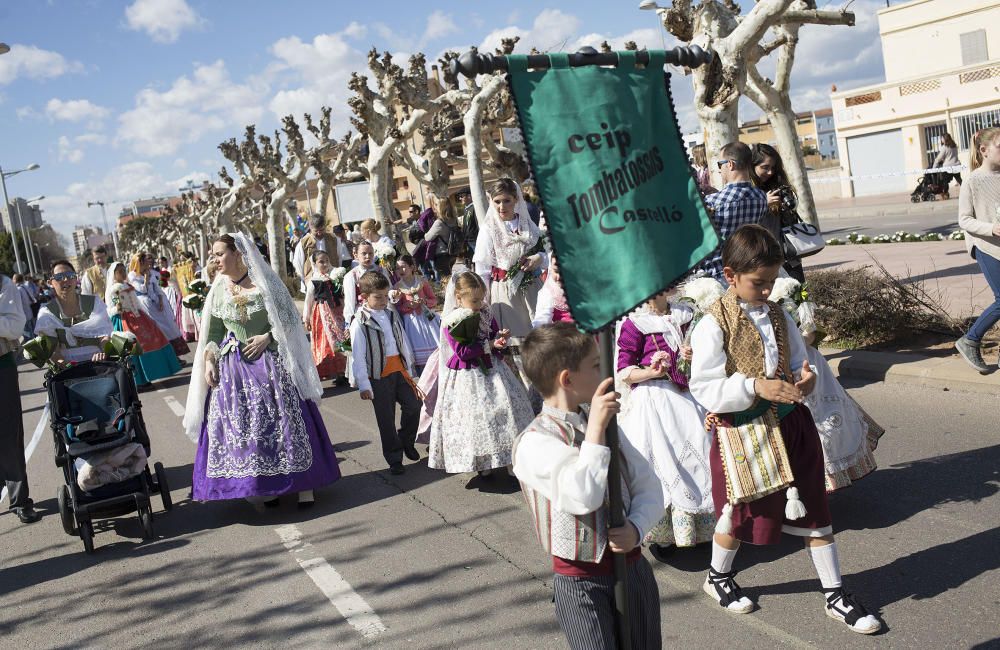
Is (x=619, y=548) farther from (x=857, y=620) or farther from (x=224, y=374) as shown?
(x=224, y=374)

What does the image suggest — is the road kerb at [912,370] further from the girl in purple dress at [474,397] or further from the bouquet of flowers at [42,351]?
the bouquet of flowers at [42,351]

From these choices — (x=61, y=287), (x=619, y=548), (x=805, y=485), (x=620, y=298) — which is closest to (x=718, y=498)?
(x=805, y=485)

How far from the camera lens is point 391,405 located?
7277 millimetres

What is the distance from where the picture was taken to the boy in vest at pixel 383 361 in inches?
282

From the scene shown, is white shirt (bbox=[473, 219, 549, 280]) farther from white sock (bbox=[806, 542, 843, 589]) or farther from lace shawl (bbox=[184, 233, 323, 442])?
white sock (bbox=[806, 542, 843, 589])

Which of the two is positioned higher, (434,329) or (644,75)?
(644,75)

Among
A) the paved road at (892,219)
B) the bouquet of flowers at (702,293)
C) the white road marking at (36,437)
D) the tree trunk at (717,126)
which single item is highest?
the tree trunk at (717,126)

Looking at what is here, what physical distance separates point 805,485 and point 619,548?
1.65 meters

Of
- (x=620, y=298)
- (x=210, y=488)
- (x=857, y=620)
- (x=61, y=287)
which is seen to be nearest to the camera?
(x=620, y=298)

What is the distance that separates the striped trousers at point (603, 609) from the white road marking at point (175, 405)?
30.4 ft

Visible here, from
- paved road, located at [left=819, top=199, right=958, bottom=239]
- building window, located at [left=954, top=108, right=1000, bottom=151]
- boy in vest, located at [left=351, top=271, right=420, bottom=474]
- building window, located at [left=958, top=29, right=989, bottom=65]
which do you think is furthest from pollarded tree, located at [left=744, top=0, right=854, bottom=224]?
building window, located at [left=958, top=29, right=989, bottom=65]

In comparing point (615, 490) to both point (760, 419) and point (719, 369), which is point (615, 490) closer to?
point (719, 369)

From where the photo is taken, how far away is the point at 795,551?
189 inches

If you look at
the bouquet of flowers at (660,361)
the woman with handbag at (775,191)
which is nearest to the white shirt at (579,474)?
the bouquet of flowers at (660,361)
